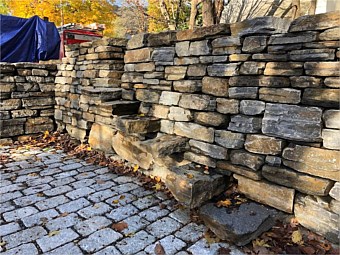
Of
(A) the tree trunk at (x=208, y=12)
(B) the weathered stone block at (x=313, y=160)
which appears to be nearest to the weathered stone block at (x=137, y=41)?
(B) the weathered stone block at (x=313, y=160)

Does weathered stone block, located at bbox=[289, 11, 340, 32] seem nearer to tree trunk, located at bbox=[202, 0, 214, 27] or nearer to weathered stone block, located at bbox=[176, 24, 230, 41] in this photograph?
weathered stone block, located at bbox=[176, 24, 230, 41]

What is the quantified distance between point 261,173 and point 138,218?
1181mm

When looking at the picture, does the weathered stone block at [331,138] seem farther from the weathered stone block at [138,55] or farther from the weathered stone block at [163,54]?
the weathered stone block at [138,55]

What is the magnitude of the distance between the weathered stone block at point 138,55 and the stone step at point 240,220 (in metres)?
1.94

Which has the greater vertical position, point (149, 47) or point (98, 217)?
point (149, 47)

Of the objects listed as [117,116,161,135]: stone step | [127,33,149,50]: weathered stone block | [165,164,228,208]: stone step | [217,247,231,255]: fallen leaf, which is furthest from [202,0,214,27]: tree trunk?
[217,247,231,255]: fallen leaf

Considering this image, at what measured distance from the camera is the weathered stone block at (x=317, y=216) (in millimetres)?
2121

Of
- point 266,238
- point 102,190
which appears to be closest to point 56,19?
point 102,190

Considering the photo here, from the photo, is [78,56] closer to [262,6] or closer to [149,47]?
[149,47]

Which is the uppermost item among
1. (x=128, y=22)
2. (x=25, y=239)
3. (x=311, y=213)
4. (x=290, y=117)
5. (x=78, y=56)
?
(x=128, y=22)

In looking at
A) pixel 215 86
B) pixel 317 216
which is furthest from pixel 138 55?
pixel 317 216

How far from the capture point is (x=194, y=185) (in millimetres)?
2475

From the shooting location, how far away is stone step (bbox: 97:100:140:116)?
3615 mm

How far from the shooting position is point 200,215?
97.3 inches
